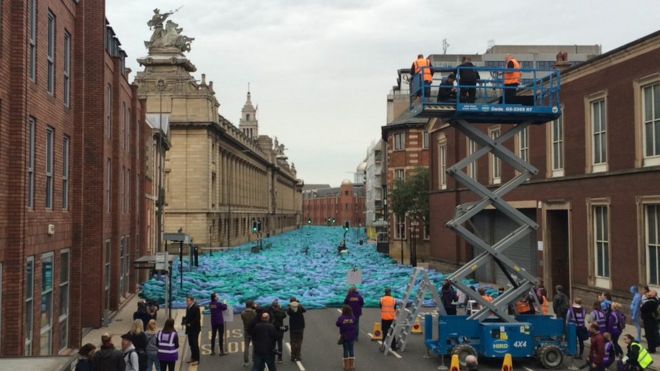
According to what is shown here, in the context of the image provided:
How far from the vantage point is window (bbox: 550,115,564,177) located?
28689 mm

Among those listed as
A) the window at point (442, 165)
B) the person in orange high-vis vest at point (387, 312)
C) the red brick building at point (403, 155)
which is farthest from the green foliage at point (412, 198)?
the person in orange high-vis vest at point (387, 312)

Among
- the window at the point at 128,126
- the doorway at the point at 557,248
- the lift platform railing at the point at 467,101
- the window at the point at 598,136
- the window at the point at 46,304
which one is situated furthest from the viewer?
the window at the point at 128,126

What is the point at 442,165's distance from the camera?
4384cm

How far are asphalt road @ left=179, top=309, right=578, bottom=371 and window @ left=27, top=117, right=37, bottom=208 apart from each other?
5996 millimetres

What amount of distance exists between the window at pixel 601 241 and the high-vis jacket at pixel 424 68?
11.8 m

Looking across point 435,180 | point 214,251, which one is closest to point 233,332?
point 435,180

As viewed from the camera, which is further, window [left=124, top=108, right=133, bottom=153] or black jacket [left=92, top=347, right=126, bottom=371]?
window [left=124, top=108, right=133, bottom=153]

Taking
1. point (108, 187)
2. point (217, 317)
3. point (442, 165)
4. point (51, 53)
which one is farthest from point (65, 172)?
point (442, 165)

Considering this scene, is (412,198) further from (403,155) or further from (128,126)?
(128,126)

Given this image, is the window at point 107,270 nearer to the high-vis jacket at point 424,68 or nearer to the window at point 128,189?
the window at point 128,189

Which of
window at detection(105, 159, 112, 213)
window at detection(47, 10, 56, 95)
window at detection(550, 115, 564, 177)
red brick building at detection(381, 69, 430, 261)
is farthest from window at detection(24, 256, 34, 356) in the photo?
red brick building at detection(381, 69, 430, 261)

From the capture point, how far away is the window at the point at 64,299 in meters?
18.3

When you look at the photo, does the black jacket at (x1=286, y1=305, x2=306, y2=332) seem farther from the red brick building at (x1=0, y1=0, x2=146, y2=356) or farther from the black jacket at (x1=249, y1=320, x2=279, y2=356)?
the red brick building at (x1=0, y1=0, x2=146, y2=356)

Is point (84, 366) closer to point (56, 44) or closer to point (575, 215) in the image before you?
point (56, 44)
